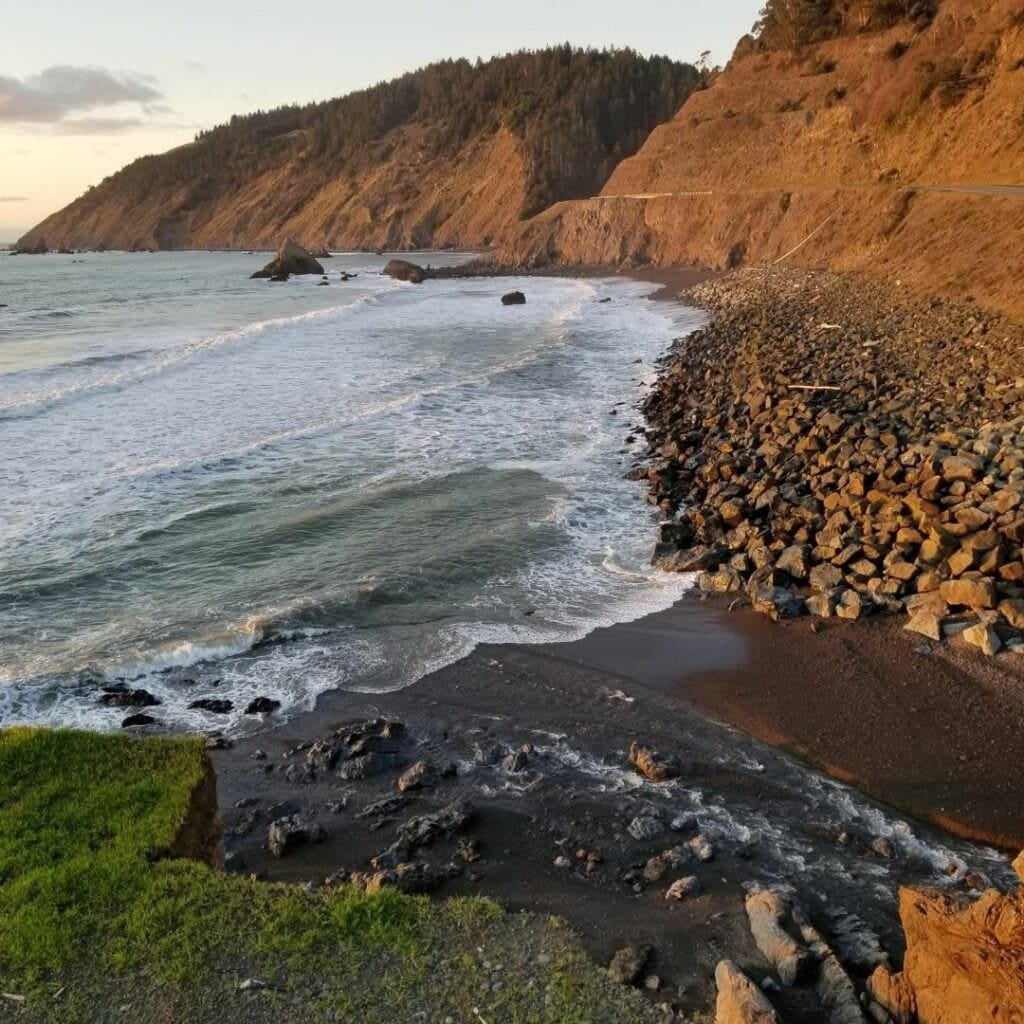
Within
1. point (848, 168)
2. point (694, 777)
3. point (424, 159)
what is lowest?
point (694, 777)

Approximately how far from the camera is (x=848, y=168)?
51062 millimetres

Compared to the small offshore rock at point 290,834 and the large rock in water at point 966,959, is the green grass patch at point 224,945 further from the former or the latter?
the large rock in water at point 966,959

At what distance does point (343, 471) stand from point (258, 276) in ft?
243

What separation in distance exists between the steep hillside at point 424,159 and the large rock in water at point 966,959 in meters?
111

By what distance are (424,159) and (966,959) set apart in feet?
498

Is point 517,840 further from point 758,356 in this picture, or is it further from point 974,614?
point 758,356

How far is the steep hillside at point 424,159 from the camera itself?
376 feet

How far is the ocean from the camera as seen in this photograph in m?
12.0

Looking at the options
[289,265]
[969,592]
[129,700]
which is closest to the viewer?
[129,700]

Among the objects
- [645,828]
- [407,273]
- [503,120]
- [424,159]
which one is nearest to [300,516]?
[645,828]

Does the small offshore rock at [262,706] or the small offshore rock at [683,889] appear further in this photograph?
the small offshore rock at [262,706]

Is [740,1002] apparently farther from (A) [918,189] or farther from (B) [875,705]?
(A) [918,189]

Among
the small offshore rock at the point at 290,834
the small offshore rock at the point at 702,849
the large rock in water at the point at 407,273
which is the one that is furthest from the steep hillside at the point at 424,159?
the small offshore rock at the point at 702,849

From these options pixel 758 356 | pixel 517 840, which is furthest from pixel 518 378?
pixel 517 840
